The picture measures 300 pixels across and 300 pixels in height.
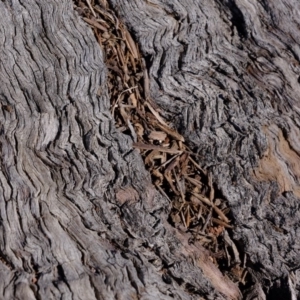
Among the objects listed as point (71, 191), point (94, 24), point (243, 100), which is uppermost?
point (243, 100)

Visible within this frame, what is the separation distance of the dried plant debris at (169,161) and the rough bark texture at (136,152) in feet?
0.14

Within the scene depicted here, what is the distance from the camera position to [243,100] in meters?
2.24

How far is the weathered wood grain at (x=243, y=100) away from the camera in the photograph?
2.19m

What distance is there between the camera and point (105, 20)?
7.70 ft

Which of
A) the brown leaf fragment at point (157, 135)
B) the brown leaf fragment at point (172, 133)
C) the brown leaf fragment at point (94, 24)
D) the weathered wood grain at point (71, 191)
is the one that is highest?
the brown leaf fragment at point (94, 24)

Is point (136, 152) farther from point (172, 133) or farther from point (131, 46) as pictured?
point (131, 46)

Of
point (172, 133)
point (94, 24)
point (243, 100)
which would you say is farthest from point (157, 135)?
point (94, 24)

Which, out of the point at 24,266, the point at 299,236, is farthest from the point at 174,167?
the point at 24,266

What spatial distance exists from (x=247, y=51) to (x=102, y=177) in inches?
32.5

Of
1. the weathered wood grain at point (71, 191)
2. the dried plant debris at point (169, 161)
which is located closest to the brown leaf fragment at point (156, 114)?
the dried plant debris at point (169, 161)

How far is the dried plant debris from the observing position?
2199mm

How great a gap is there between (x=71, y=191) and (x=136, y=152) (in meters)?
0.30

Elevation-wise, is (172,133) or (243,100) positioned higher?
(243,100)

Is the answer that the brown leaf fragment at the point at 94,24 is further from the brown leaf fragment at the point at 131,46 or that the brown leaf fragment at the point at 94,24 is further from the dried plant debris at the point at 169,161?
the brown leaf fragment at the point at 131,46
